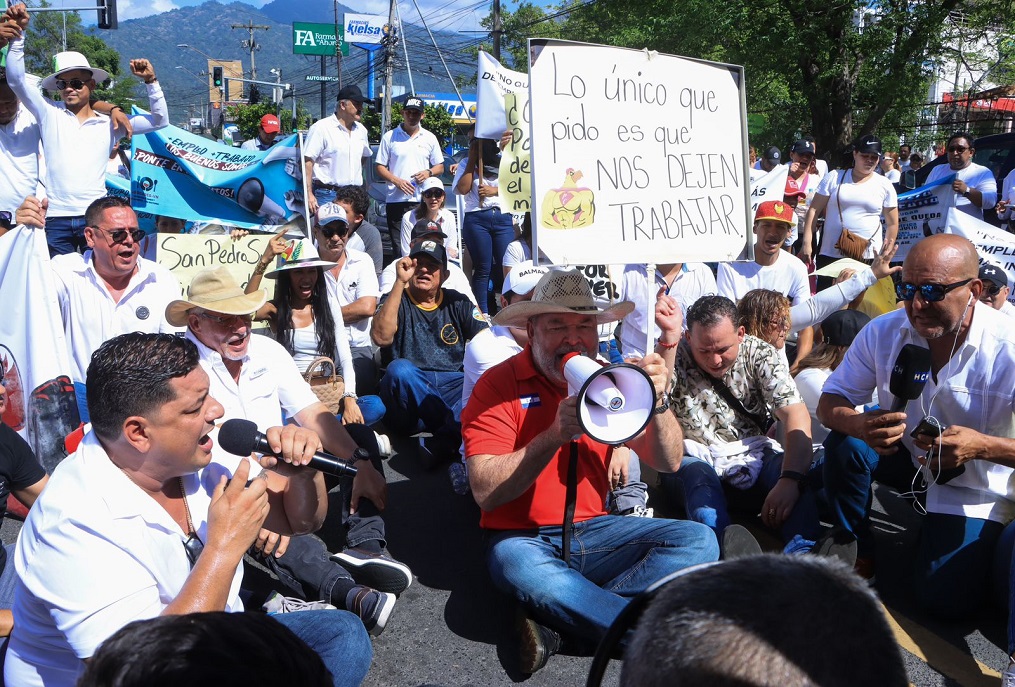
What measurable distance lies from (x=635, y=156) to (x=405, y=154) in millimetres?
6298

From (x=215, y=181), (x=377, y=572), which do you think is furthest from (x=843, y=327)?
(x=215, y=181)

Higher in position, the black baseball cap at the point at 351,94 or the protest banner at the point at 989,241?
the black baseball cap at the point at 351,94

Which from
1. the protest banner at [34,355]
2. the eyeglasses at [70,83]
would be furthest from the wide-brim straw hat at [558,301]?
the eyeglasses at [70,83]

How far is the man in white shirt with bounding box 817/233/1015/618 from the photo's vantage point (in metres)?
3.58

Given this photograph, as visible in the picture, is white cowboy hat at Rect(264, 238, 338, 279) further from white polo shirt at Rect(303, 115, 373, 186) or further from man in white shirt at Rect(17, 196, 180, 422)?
white polo shirt at Rect(303, 115, 373, 186)

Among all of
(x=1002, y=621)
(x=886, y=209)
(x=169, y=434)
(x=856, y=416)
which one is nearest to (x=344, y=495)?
(x=169, y=434)

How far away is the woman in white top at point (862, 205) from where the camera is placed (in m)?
8.67

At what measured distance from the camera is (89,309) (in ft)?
16.1

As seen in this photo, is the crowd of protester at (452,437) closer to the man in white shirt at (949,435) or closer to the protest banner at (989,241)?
the man in white shirt at (949,435)

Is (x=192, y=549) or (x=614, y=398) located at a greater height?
(x=614, y=398)

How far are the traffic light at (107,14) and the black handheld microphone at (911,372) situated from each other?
26458mm

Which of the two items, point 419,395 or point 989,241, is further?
point 419,395

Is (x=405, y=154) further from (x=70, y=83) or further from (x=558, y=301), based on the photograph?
(x=558, y=301)

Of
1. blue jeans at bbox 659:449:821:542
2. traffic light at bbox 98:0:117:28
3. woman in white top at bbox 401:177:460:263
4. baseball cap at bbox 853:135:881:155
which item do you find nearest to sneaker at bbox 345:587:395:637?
blue jeans at bbox 659:449:821:542
